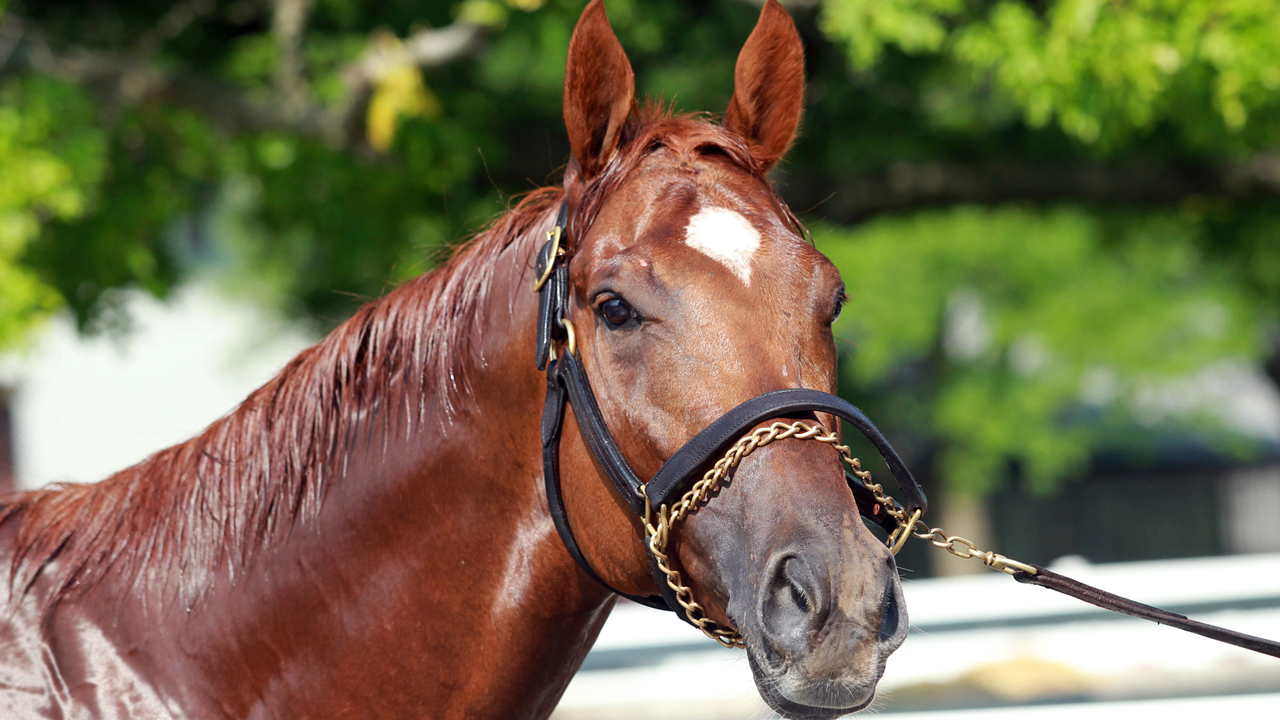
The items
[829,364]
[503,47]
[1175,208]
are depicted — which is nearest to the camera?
[829,364]

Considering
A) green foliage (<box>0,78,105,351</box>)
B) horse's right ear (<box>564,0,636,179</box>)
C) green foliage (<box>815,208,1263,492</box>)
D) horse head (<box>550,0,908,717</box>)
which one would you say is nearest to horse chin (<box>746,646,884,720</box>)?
horse head (<box>550,0,908,717</box>)

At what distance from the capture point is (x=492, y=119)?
7430 mm

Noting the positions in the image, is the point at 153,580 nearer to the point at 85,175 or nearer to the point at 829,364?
the point at 829,364

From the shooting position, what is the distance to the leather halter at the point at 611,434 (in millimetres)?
1696

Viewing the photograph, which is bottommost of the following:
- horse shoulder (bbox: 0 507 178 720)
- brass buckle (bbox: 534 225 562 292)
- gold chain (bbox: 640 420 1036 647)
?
horse shoulder (bbox: 0 507 178 720)

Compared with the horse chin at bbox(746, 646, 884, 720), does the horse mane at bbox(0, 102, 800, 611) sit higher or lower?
higher

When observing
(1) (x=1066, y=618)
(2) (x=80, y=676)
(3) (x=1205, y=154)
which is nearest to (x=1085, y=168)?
(3) (x=1205, y=154)

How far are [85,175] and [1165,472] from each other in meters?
17.2

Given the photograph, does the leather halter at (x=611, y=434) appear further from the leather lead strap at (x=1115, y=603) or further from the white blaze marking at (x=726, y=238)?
the leather lead strap at (x=1115, y=603)

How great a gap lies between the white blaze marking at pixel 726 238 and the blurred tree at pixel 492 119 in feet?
7.90

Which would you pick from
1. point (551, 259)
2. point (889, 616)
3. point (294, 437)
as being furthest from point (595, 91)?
point (889, 616)

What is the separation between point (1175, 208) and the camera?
8406mm

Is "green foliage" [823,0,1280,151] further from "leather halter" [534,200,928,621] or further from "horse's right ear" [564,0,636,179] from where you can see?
"leather halter" [534,200,928,621]

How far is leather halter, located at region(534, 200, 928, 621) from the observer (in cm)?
170
